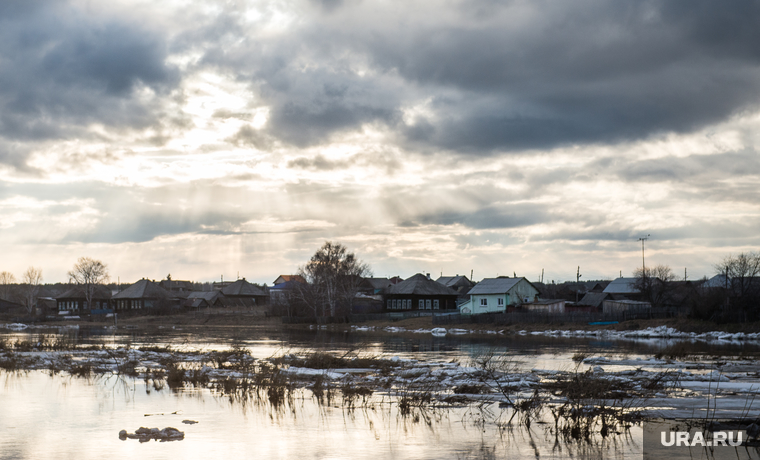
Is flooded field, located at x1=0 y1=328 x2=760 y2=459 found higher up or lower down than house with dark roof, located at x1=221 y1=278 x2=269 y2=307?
lower down

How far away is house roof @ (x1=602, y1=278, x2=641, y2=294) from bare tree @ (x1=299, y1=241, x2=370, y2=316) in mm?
41568

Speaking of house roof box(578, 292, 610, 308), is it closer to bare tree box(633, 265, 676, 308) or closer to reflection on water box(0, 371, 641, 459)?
bare tree box(633, 265, 676, 308)

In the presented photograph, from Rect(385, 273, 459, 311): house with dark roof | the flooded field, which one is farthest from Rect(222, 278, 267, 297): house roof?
the flooded field

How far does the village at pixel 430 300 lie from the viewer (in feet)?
209

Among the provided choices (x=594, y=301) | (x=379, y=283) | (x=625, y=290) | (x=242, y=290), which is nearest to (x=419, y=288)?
(x=594, y=301)

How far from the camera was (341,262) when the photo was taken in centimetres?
8956

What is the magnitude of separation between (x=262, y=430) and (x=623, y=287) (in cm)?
10163

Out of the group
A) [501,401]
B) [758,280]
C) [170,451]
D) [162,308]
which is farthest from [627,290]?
[170,451]

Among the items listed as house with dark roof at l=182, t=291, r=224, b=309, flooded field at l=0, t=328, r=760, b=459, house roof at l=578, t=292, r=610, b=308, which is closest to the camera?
flooded field at l=0, t=328, r=760, b=459

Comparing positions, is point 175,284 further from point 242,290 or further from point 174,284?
point 242,290

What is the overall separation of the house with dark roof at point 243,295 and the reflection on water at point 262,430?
10776 centimetres

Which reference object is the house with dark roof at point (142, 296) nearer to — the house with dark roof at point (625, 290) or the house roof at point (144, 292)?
the house roof at point (144, 292)

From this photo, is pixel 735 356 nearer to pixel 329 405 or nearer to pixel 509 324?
pixel 329 405

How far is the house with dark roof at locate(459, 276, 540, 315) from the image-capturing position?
7994 cm
